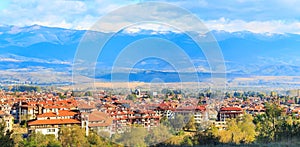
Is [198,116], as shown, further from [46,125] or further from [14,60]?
[14,60]

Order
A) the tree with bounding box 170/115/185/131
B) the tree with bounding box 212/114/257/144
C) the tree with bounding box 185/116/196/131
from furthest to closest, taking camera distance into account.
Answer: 1. the tree with bounding box 185/116/196/131
2. the tree with bounding box 170/115/185/131
3. the tree with bounding box 212/114/257/144

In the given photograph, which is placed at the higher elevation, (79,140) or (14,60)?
(14,60)

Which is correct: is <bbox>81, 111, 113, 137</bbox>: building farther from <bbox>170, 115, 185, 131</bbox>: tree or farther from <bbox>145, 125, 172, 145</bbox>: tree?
<bbox>170, 115, 185, 131</bbox>: tree

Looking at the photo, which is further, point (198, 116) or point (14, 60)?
point (14, 60)

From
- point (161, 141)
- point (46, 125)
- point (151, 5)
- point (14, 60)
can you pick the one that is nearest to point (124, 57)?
point (151, 5)

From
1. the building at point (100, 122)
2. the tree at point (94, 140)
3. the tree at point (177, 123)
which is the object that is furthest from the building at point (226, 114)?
the tree at point (177, 123)

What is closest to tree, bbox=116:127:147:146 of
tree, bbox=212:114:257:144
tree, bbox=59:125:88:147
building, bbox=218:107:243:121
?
tree, bbox=212:114:257:144

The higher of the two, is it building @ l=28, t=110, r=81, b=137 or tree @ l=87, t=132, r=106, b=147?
tree @ l=87, t=132, r=106, b=147

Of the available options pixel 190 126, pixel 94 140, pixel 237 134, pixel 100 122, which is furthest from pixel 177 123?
pixel 237 134

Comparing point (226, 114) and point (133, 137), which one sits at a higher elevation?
point (133, 137)

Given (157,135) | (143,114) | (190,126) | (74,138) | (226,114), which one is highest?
(143,114)

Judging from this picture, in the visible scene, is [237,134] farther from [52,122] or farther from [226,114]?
[52,122]

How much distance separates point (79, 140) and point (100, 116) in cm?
295

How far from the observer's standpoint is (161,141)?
13.5 m
